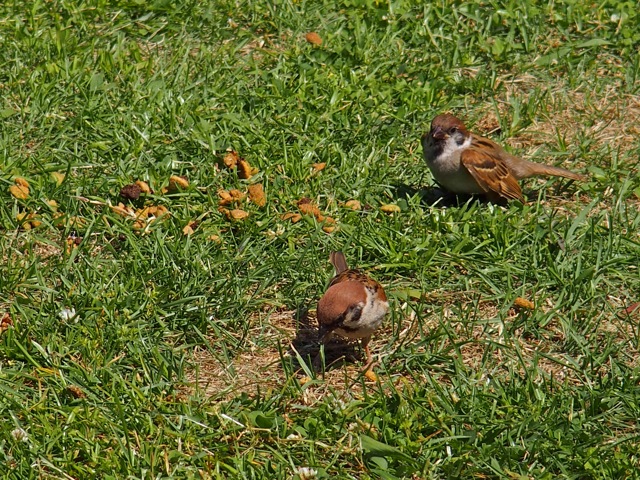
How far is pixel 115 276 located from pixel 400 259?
5.69ft

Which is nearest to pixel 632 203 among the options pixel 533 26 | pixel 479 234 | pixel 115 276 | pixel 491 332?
pixel 479 234

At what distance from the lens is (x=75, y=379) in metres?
5.18

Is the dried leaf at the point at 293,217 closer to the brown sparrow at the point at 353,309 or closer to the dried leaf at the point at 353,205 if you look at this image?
the dried leaf at the point at 353,205

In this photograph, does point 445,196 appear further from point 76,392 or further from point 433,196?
point 76,392

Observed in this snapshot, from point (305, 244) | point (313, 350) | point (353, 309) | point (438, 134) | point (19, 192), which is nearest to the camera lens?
point (353, 309)

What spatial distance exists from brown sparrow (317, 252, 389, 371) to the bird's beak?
170cm

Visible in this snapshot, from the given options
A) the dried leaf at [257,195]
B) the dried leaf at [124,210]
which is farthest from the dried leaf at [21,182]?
the dried leaf at [257,195]

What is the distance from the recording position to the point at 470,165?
22.5 ft

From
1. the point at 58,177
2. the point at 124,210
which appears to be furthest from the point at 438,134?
the point at 58,177

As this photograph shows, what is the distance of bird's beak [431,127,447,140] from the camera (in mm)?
6922

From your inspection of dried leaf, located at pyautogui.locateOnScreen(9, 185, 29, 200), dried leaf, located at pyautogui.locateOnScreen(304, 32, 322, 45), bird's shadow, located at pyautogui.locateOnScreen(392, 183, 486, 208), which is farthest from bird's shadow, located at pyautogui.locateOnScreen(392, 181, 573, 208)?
dried leaf, located at pyautogui.locateOnScreen(9, 185, 29, 200)

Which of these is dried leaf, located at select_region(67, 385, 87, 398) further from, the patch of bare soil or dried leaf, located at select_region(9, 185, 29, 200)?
dried leaf, located at select_region(9, 185, 29, 200)

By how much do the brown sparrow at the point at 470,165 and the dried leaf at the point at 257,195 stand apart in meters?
1.20

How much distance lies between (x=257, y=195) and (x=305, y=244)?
0.53 m
